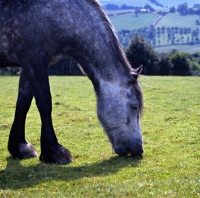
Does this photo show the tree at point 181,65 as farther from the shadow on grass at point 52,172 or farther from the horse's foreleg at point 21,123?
the shadow on grass at point 52,172

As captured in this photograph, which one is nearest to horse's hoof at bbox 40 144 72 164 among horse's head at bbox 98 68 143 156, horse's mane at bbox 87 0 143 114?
horse's head at bbox 98 68 143 156

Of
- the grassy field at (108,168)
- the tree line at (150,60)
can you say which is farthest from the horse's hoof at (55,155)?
the tree line at (150,60)

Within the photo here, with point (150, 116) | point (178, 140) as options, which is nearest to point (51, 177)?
point (178, 140)

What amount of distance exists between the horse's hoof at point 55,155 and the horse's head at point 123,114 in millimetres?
947

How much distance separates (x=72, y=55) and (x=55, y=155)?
1.99 meters

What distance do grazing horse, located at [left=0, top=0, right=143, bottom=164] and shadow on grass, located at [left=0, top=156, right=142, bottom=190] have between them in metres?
0.30

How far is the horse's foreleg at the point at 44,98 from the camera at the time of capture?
7.14m

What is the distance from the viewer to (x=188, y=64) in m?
64.4

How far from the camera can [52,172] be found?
6645 millimetres

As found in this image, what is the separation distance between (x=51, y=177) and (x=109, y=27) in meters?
3.15

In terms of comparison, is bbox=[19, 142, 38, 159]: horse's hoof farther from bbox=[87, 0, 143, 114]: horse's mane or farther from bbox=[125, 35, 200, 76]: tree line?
bbox=[125, 35, 200, 76]: tree line

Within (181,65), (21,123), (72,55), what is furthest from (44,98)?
(181,65)

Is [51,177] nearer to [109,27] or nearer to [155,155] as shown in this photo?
[155,155]

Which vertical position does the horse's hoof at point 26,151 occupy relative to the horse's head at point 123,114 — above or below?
below
